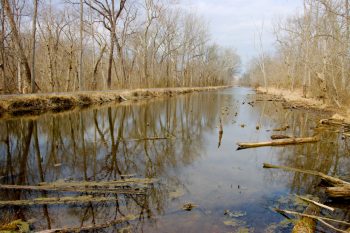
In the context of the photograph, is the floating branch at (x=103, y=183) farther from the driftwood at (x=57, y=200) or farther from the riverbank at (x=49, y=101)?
the riverbank at (x=49, y=101)

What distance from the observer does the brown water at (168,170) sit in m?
4.24

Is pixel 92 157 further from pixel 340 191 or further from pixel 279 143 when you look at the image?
pixel 279 143

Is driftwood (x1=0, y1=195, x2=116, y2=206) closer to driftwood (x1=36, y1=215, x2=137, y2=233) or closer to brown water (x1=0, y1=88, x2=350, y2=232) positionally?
brown water (x1=0, y1=88, x2=350, y2=232)

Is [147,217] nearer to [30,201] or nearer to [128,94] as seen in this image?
[30,201]

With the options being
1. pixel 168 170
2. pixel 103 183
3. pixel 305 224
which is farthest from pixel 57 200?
pixel 305 224

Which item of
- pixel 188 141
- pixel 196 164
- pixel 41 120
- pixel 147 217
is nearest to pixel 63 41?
pixel 41 120

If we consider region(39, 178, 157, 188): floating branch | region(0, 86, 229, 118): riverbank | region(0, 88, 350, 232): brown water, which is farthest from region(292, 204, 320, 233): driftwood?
region(0, 86, 229, 118): riverbank

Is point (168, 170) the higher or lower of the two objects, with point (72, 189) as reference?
lower

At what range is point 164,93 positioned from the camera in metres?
33.1

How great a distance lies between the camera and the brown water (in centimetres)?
424

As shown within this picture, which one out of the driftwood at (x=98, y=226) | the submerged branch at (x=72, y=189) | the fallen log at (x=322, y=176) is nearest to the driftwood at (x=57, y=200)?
the submerged branch at (x=72, y=189)

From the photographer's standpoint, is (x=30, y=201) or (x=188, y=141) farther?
(x=188, y=141)

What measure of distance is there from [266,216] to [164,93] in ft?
95.3

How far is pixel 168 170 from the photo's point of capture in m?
6.72
